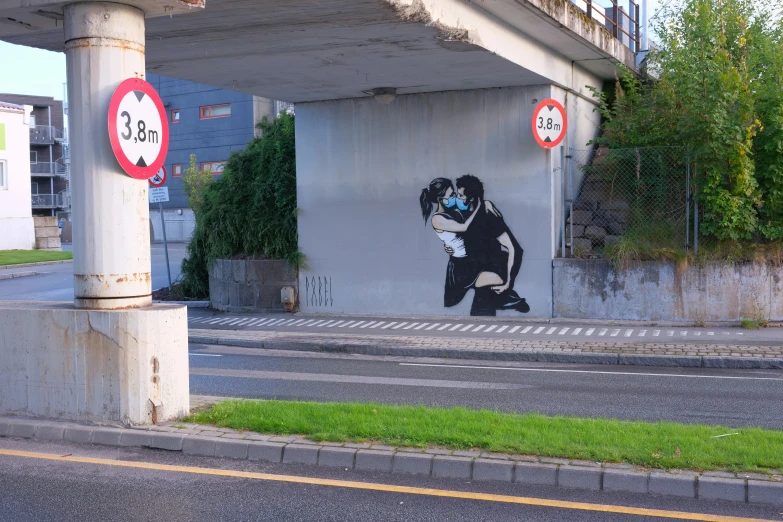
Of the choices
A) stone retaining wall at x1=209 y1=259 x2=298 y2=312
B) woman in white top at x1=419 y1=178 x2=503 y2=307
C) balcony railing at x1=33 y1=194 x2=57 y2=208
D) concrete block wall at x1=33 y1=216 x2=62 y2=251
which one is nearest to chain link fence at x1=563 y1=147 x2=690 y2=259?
woman in white top at x1=419 y1=178 x2=503 y2=307

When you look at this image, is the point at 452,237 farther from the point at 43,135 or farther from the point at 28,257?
the point at 43,135

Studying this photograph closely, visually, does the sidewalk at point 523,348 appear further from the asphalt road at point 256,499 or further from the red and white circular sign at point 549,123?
the asphalt road at point 256,499

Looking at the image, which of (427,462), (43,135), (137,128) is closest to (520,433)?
(427,462)

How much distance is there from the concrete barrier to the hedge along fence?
31.3ft

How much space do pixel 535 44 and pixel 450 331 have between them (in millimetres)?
5135

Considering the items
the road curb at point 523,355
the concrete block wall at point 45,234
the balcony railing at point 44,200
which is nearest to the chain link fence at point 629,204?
the road curb at point 523,355

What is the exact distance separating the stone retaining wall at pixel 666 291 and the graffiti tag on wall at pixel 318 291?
181 inches

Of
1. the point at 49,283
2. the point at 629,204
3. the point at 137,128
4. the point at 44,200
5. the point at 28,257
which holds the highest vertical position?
the point at 44,200

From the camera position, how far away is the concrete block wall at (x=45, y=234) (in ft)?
143

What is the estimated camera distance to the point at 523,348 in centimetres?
1241

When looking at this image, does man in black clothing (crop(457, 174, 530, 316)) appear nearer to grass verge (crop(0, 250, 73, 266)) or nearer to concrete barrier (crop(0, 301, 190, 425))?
concrete barrier (crop(0, 301, 190, 425))

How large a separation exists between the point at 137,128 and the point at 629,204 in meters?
10.8

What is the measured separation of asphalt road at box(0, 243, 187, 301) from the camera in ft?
70.6

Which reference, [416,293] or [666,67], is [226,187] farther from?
[666,67]
